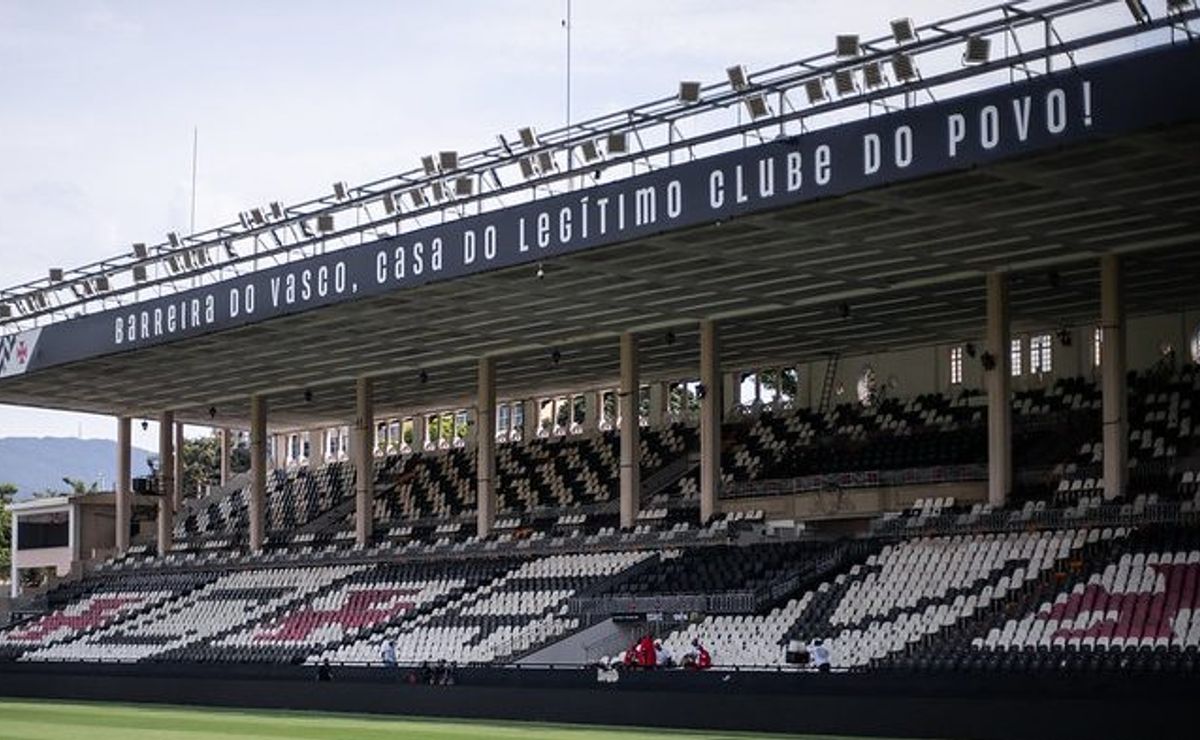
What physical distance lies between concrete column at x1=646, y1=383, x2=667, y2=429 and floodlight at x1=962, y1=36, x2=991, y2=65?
30.7 meters

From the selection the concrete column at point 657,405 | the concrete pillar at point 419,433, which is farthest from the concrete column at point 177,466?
the concrete column at point 657,405

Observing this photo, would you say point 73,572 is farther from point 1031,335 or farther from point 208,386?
point 1031,335

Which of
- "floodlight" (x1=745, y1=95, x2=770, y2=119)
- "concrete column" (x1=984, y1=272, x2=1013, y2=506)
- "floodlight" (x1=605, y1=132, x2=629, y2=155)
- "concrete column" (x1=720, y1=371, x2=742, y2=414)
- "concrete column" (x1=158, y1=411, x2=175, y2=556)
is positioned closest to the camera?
"floodlight" (x1=745, y1=95, x2=770, y2=119)

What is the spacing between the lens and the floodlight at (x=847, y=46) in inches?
1346

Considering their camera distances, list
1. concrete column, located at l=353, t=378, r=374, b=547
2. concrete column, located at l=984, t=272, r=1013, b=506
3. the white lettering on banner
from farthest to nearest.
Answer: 1. concrete column, located at l=353, t=378, r=374, b=547
2. concrete column, located at l=984, t=272, r=1013, b=506
3. the white lettering on banner

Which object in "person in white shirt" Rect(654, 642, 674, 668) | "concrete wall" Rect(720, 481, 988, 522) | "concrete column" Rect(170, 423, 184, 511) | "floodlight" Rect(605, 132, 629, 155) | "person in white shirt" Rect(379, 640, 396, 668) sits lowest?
"person in white shirt" Rect(379, 640, 396, 668)

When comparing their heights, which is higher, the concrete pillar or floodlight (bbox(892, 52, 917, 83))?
floodlight (bbox(892, 52, 917, 83))

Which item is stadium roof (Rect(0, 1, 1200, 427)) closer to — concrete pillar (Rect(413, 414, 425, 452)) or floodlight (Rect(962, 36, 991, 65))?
floodlight (Rect(962, 36, 991, 65))

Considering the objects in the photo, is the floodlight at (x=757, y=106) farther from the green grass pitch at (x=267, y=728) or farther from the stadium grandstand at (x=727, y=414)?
the green grass pitch at (x=267, y=728)

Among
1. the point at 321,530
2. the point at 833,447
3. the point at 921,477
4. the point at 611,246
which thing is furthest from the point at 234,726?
the point at 321,530

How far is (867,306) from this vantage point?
47250 millimetres

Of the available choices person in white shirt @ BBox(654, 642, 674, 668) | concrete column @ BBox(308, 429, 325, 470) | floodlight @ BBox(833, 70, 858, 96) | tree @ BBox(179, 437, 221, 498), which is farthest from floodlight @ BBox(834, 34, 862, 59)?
tree @ BBox(179, 437, 221, 498)

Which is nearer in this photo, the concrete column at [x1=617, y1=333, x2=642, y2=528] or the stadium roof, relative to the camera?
the stadium roof

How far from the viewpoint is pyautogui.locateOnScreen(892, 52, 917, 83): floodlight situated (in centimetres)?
3291
